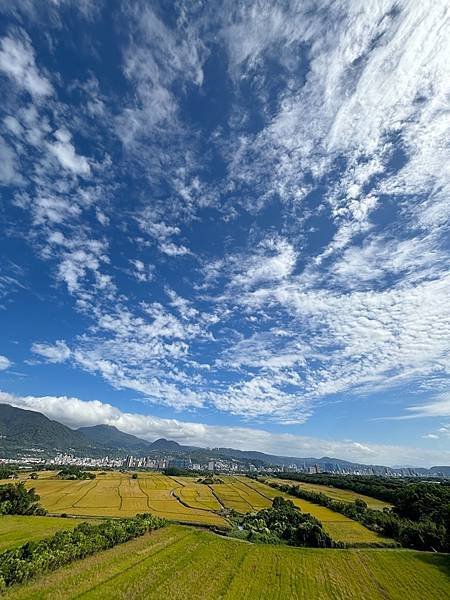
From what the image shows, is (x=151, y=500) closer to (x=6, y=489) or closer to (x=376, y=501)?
(x=6, y=489)

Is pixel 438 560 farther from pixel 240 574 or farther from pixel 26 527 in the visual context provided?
pixel 26 527

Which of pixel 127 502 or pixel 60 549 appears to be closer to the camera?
pixel 60 549

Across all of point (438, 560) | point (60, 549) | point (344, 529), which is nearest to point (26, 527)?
point (60, 549)

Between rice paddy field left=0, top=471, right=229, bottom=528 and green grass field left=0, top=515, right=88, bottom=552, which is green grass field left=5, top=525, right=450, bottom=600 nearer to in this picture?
green grass field left=0, top=515, right=88, bottom=552

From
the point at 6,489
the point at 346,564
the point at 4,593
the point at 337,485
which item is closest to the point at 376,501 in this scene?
the point at 337,485

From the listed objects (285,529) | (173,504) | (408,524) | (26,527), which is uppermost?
(173,504)

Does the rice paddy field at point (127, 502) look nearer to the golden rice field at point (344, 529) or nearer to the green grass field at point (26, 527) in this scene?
the green grass field at point (26, 527)
